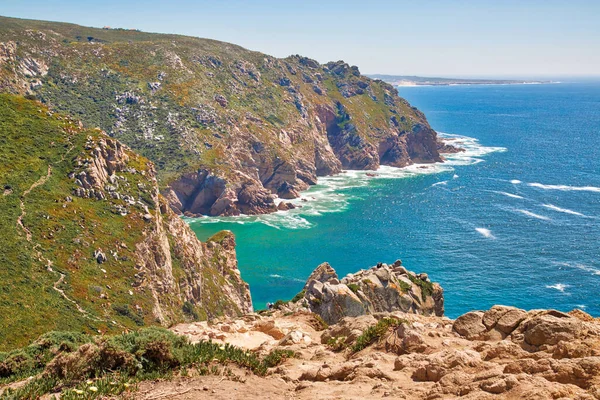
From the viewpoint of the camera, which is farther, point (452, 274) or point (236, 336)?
point (452, 274)

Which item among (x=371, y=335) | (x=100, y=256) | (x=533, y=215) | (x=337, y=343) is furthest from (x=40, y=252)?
(x=533, y=215)

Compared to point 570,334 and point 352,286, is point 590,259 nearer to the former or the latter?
point 352,286

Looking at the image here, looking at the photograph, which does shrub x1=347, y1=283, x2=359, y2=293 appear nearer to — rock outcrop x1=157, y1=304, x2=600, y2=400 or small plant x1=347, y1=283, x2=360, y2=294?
small plant x1=347, y1=283, x2=360, y2=294

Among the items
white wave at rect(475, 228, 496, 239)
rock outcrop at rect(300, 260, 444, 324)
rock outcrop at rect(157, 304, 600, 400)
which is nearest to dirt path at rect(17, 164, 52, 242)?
rock outcrop at rect(300, 260, 444, 324)

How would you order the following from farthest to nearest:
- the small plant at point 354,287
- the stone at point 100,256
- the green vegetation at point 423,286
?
the stone at point 100,256, the green vegetation at point 423,286, the small plant at point 354,287

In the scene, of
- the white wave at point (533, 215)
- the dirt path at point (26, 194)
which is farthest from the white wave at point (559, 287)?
the dirt path at point (26, 194)

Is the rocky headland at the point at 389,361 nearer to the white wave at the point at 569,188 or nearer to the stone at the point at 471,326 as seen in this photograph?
the stone at the point at 471,326

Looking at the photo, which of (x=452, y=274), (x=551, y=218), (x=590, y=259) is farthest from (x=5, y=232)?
(x=551, y=218)
